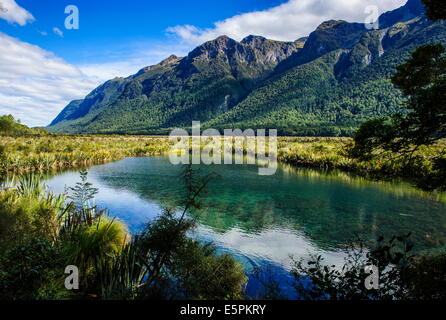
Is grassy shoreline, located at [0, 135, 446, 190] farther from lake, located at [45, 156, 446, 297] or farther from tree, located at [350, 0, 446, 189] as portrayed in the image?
tree, located at [350, 0, 446, 189]

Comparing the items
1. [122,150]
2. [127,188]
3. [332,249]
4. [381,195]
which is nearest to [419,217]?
[381,195]

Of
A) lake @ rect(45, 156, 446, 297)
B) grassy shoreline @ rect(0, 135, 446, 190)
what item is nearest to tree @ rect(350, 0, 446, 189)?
lake @ rect(45, 156, 446, 297)

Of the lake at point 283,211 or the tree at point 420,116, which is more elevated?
the tree at point 420,116

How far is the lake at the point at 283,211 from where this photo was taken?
11.9 metres

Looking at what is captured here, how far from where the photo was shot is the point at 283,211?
17.6 m

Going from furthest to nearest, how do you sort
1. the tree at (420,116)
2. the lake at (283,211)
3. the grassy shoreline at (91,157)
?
the grassy shoreline at (91,157) → the lake at (283,211) → the tree at (420,116)

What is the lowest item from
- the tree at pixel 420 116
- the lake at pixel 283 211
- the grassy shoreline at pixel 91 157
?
the lake at pixel 283 211

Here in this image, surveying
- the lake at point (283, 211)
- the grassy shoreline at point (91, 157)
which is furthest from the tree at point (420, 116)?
the grassy shoreline at point (91, 157)

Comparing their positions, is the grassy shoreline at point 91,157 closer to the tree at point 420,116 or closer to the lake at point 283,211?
the lake at point 283,211

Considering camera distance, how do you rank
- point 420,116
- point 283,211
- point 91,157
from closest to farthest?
point 420,116 → point 283,211 → point 91,157

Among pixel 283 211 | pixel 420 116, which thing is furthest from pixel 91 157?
pixel 420 116

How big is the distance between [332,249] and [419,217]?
7.73 metres

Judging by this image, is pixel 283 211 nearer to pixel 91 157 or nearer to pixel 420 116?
pixel 420 116

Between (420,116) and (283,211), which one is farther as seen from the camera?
(283,211)
